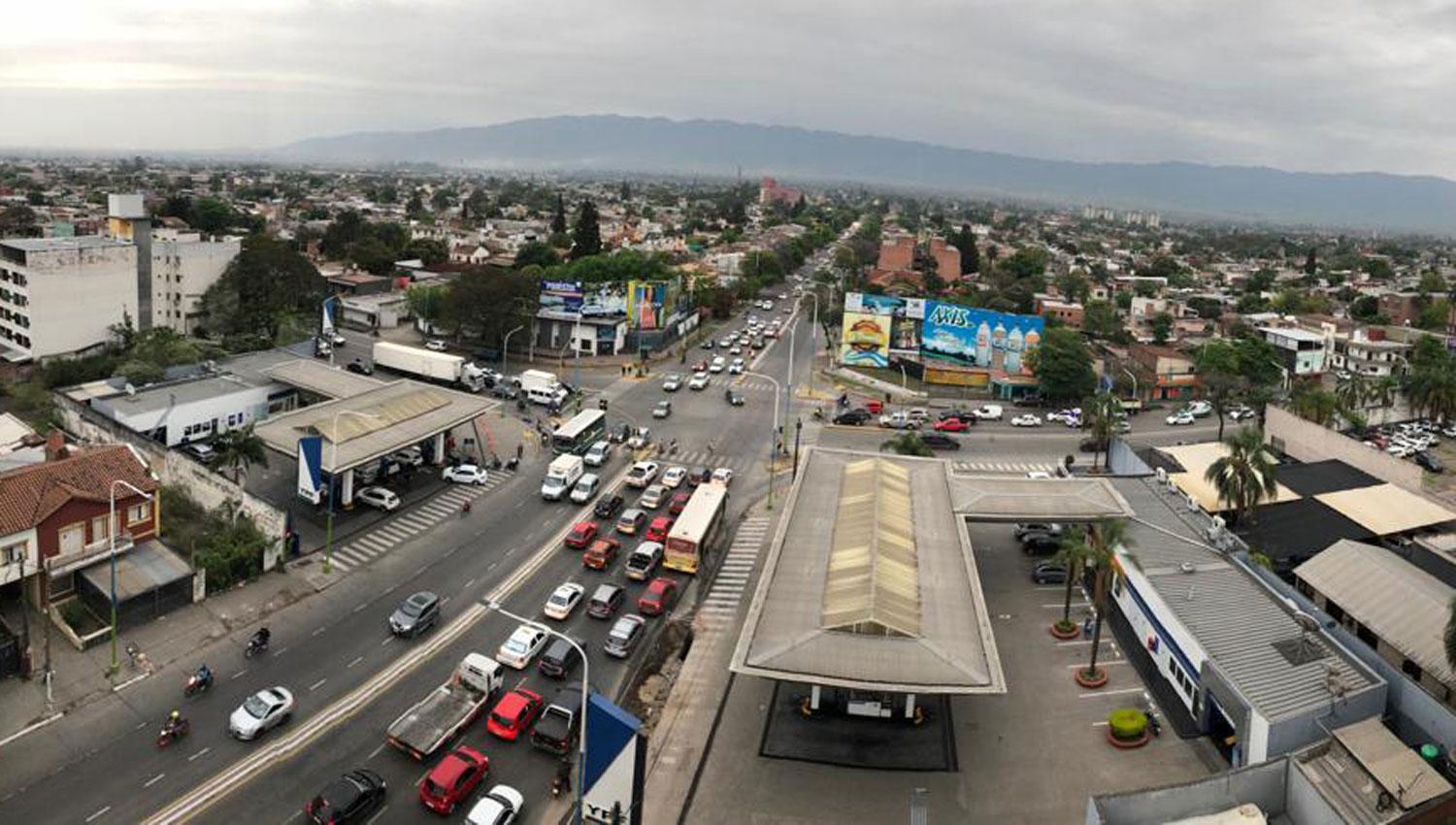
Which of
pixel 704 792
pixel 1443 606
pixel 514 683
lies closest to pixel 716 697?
pixel 704 792

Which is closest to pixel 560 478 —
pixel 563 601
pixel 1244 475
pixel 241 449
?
pixel 563 601

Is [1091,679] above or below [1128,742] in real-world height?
above

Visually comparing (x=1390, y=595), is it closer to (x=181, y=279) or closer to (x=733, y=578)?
(x=733, y=578)

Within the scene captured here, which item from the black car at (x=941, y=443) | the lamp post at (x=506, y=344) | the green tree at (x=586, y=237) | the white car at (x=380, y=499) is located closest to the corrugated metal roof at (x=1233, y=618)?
the black car at (x=941, y=443)

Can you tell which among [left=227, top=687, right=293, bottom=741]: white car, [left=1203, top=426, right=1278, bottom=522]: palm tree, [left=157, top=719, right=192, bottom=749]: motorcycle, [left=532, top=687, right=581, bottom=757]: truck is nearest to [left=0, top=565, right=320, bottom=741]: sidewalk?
[left=157, top=719, right=192, bottom=749]: motorcycle

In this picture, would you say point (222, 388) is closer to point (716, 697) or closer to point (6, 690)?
point (6, 690)

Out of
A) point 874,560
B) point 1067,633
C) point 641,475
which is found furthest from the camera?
point 641,475

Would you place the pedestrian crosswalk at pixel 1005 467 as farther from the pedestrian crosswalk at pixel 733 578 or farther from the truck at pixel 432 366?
the truck at pixel 432 366
